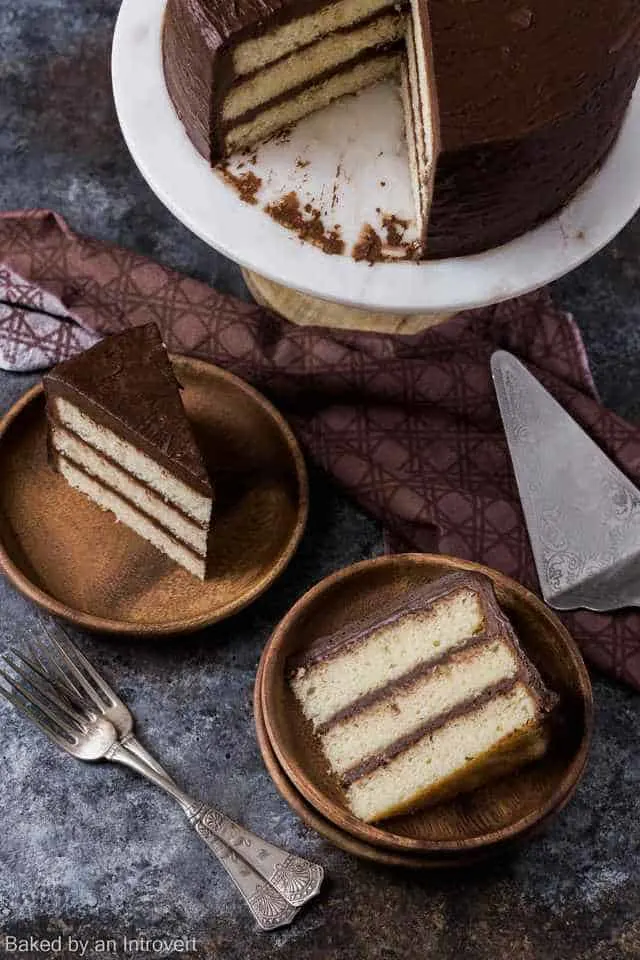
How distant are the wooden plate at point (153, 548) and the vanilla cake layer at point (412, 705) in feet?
1.15

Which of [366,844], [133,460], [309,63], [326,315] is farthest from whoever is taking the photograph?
[326,315]

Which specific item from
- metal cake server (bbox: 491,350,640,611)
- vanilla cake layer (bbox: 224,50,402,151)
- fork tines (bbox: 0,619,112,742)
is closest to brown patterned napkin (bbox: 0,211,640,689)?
metal cake server (bbox: 491,350,640,611)

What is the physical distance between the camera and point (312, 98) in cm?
296

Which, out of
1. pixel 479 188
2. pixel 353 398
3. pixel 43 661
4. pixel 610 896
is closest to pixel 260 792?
pixel 43 661

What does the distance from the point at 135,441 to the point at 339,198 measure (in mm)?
713

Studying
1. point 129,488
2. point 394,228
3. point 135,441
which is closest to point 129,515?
point 129,488

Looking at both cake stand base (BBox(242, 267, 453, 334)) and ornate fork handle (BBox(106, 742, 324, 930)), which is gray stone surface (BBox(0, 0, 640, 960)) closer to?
ornate fork handle (BBox(106, 742, 324, 930))

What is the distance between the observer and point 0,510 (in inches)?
109

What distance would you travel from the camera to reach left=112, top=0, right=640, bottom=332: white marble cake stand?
2.68m

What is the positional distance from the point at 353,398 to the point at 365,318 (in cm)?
30

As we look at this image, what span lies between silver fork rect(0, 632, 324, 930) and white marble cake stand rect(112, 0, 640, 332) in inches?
37.6

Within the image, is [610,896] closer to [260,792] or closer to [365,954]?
[365,954]

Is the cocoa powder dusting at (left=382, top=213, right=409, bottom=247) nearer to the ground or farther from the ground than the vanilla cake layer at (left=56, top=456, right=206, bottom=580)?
farther from the ground

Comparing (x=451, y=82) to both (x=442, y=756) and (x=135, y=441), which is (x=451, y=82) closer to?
(x=135, y=441)
